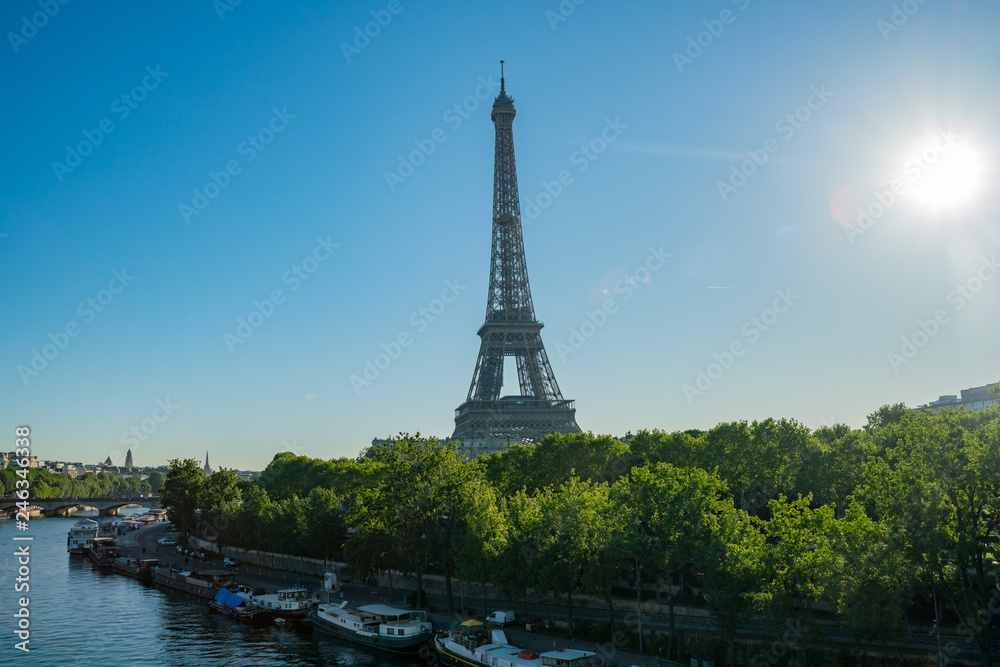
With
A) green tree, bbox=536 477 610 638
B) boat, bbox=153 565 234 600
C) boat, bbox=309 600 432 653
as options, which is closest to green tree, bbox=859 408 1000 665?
green tree, bbox=536 477 610 638

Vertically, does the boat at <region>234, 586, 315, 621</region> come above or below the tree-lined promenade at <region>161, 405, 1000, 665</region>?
below

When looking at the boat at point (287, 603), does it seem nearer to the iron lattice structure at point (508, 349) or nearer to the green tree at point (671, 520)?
the green tree at point (671, 520)

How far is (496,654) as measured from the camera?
139ft

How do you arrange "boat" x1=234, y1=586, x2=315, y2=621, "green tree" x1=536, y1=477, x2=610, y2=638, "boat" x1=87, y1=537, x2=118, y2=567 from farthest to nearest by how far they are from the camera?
"boat" x1=87, y1=537, x2=118, y2=567 → "boat" x1=234, y1=586, x2=315, y2=621 → "green tree" x1=536, y1=477, x2=610, y2=638

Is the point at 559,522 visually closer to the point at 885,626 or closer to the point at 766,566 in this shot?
the point at 766,566

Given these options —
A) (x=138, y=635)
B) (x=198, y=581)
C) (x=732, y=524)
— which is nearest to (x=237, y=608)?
(x=138, y=635)

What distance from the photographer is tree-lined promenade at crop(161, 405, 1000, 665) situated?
32.3 metres

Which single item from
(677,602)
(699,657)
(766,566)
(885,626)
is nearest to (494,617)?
(677,602)

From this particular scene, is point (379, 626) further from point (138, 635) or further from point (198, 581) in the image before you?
point (198, 581)

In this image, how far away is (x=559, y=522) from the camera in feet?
152

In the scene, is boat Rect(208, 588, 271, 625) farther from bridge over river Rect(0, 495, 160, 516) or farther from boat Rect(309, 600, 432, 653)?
bridge over river Rect(0, 495, 160, 516)

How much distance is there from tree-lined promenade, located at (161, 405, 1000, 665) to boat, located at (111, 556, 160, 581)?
1557 cm

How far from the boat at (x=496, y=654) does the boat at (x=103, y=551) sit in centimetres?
6730

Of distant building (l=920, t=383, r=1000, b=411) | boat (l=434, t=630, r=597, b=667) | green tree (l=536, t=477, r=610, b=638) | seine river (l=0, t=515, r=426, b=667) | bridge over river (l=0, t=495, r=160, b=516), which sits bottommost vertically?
seine river (l=0, t=515, r=426, b=667)
